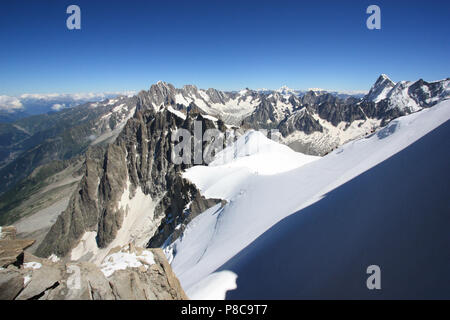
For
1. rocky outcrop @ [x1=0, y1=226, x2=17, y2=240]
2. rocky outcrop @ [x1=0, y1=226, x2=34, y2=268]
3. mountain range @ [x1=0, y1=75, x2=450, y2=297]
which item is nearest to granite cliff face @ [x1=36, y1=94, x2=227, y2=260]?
mountain range @ [x1=0, y1=75, x2=450, y2=297]

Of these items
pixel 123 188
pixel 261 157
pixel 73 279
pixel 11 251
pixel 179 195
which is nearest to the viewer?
pixel 11 251

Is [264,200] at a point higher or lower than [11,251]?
lower

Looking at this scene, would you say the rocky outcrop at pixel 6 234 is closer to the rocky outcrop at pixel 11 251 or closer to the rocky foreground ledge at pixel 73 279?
the rocky foreground ledge at pixel 73 279

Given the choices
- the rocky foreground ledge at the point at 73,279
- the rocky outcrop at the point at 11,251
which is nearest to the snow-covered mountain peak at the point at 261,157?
the rocky foreground ledge at the point at 73,279

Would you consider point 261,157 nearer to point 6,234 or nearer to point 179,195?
point 179,195

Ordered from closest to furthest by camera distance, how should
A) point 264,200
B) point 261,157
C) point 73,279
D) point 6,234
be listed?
point 73,279 < point 6,234 < point 264,200 < point 261,157

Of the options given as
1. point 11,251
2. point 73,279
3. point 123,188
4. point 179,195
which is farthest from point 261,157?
point 123,188
